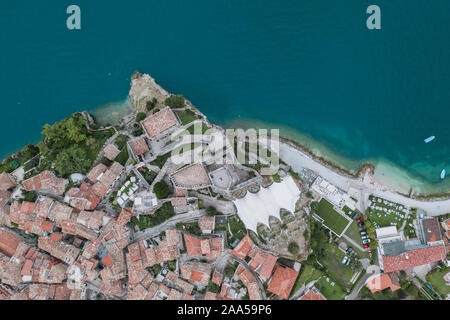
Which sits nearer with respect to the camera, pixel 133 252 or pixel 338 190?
pixel 133 252

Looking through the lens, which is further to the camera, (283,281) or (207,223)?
(283,281)

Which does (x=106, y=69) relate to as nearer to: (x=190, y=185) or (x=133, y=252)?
(x=190, y=185)

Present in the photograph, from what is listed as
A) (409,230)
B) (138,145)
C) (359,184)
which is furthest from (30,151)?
(409,230)

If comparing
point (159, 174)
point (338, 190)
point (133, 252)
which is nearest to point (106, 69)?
point (159, 174)

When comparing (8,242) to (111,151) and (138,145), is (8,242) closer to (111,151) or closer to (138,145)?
(111,151)

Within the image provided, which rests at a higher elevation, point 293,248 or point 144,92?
point 144,92

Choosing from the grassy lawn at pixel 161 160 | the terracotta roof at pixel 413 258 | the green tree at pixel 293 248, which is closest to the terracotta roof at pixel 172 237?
the grassy lawn at pixel 161 160

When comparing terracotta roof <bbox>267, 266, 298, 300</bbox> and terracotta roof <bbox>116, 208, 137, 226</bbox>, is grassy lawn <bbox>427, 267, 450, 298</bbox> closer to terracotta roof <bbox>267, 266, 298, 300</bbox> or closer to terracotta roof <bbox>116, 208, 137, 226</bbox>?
terracotta roof <bbox>267, 266, 298, 300</bbox>
